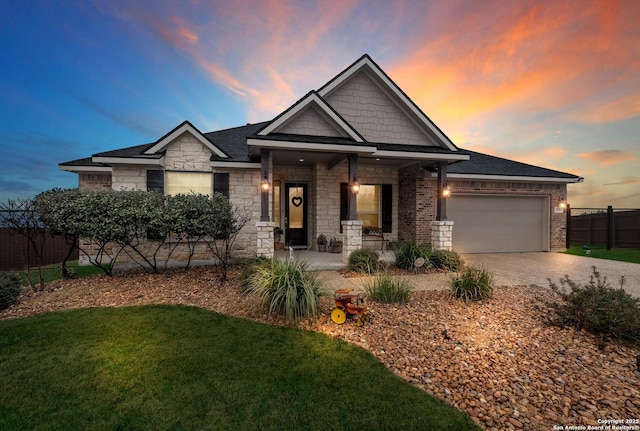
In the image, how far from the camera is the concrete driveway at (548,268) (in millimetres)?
6574

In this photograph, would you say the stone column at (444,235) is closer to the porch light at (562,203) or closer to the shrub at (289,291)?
the shrub at (289,291)

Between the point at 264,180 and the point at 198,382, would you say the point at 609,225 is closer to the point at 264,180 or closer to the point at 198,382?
the point at 264,180

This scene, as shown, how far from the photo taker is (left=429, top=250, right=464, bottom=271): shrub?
7.68m

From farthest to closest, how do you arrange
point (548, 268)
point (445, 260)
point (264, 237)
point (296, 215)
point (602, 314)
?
1. point (296, 215)
2. point (548, 268)
3. point (445, 260)
4. point (264, 237)
5. point (602, 314)

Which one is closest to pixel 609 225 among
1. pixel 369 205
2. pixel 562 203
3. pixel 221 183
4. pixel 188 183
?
pixel 562 203

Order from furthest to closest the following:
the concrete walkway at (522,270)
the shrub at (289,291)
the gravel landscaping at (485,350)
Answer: the concrete walkway at (522,270)
the shrub at (289,291)
the gravel landscaping at (485,350)

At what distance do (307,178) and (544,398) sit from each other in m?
9.27

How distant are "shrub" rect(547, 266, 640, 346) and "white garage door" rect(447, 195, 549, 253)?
23.5ft

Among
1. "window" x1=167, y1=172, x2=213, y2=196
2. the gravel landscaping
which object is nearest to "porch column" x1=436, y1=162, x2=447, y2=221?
the gravel landscaping

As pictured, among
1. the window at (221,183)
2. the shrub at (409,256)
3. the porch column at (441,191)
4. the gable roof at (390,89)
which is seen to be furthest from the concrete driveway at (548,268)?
the window at (221,183)

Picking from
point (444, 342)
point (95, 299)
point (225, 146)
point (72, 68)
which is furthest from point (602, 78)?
point (72, 68)

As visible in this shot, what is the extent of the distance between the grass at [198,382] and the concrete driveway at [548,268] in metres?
5.31

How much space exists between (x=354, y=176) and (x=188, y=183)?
546cm

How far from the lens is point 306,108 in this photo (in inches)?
306
